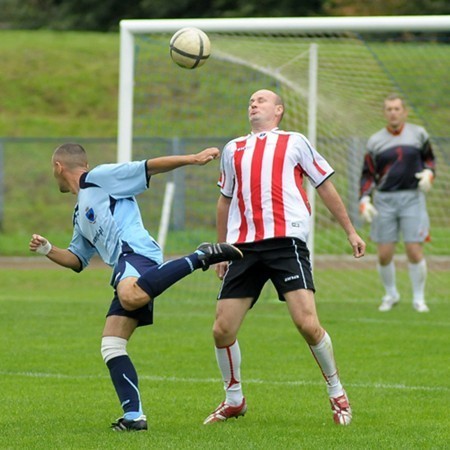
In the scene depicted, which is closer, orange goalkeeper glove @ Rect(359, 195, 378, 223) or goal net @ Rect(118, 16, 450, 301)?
orange goalkeeper glove @ Rect(359, 195, 378, 223)

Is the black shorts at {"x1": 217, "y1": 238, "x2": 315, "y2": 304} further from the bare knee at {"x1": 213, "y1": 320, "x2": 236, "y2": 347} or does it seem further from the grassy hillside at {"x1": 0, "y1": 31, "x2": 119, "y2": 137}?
the grassy hillside at {"x1": 0, "y1": 31, "x2": 119, "y2": 137}

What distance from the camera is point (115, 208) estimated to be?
733 centimetres

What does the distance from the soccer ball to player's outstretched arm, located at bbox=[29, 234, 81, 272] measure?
2.17 m

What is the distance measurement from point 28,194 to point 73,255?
2034 cm

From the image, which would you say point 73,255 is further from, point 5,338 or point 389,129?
point 389,129

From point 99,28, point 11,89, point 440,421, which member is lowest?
point 440,421

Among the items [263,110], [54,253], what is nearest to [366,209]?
[263,110]

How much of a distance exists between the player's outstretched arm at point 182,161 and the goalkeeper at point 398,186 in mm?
6797

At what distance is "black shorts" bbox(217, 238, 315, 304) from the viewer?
7.32m

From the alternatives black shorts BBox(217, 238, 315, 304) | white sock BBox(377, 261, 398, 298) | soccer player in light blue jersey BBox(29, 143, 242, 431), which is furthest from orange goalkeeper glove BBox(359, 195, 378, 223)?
soccer player in light blue jersey BBox(29, 143, 242, 431)

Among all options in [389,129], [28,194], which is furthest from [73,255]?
[28,194]

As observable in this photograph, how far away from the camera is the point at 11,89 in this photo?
3366 centimetres

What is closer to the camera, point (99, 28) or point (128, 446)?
point (128, 446)

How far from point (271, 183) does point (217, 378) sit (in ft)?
8.00
